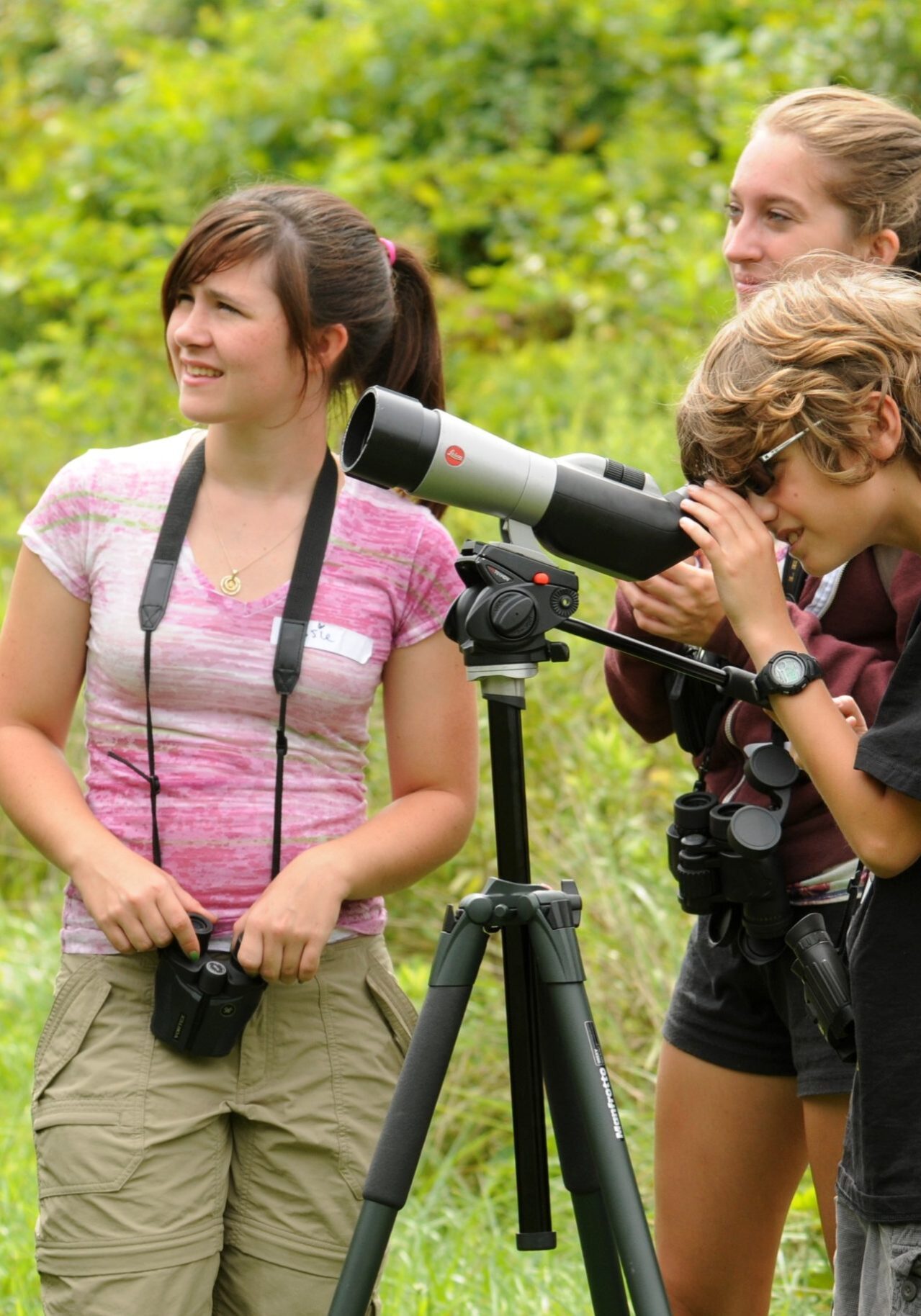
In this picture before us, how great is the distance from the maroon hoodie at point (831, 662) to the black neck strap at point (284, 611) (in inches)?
21.4

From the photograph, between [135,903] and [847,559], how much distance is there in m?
0.97

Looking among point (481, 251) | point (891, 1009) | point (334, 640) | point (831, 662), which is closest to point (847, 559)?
point (831, 662)

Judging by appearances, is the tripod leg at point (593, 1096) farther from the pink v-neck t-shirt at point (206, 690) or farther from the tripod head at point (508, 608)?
the pink v-neck t-shirt at point (206, 690)

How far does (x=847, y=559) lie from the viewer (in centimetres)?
185

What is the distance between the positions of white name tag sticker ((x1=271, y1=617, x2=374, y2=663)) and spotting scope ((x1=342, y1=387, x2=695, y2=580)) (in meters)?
0.34

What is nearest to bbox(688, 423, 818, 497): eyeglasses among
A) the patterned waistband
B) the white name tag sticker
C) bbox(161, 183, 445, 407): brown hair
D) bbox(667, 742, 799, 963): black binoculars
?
bbox(667, 742, 799, 963): black binoculars

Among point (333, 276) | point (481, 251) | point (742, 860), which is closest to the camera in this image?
point (742, 860)

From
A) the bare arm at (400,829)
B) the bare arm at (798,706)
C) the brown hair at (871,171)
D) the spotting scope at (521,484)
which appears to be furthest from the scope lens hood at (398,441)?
the brown hair at (871,171)

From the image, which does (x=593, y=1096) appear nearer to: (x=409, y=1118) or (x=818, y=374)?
(x=409, y=1118)

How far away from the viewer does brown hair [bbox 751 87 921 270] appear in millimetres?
2193

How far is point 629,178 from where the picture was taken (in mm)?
7312

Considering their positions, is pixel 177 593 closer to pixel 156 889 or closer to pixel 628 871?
pixel 156 889

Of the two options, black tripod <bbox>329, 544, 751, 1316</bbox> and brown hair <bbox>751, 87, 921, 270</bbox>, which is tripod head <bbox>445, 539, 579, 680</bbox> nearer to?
black tripod <bbox>329, 544, 751, 1316</bbox>

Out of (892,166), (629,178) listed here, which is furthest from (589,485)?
(629,178)
